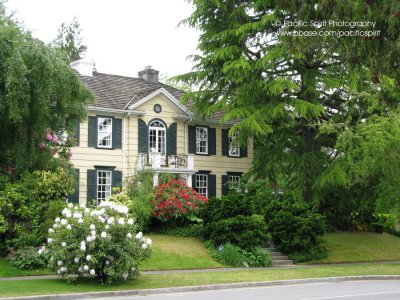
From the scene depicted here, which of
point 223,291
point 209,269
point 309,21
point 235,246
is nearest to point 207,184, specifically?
point 235,246

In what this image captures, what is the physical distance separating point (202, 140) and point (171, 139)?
246 cm

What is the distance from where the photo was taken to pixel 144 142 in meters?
33.3

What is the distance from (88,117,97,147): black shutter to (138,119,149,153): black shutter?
8.54 feet

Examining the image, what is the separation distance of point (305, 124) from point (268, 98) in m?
2.82

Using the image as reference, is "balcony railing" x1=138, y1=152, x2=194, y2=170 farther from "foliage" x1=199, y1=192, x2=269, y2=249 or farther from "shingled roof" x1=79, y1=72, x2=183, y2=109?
"foliage" x1=199, y1=192, x2=269, y2=249

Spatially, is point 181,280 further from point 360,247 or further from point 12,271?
point 360,247

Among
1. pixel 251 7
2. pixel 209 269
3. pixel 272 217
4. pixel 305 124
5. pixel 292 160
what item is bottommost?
pixel 209 269

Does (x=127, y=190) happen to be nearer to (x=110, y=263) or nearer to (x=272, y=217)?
(x=272, y=217)

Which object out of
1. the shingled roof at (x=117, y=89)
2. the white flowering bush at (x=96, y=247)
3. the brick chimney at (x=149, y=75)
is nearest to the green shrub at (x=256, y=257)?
the white flowering bush at (x=96, y=247)

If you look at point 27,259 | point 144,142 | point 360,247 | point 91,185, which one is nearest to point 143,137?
point 144,142

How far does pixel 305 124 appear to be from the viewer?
3053cm

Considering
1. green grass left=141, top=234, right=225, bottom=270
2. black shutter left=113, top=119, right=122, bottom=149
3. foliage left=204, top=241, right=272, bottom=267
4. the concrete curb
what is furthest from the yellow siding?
the concrete curb

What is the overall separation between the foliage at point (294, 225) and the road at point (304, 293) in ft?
26.2

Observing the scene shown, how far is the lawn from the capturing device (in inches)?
890
